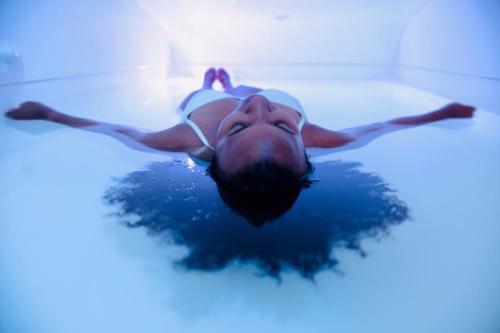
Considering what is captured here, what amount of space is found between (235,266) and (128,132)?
1018mm

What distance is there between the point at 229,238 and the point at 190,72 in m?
3.90

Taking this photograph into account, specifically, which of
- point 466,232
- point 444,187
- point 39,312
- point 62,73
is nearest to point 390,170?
point 444,187

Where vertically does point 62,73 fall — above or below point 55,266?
above

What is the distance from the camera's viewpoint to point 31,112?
162 centimetres

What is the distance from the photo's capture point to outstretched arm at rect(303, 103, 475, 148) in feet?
4.52

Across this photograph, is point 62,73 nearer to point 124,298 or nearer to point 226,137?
point 226,137

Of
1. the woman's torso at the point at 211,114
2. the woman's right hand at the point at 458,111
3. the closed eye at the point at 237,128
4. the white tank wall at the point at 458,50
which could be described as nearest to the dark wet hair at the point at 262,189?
the closed eye at the point at 237,128

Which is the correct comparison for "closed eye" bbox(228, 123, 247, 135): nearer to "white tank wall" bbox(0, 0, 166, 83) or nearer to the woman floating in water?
the woman floating in water

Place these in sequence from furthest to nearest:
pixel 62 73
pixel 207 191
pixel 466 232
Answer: pixel 62 73
pixel 207 191
pixel 466 232

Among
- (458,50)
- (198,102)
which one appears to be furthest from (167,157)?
(458,50)

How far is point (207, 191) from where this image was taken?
0.96 m

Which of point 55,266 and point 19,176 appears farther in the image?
Answer: point 19,176

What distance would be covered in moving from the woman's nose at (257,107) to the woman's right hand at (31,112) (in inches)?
45.4

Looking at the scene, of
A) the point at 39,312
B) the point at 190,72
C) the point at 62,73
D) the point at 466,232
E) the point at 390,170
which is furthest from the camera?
the point at 190,72
